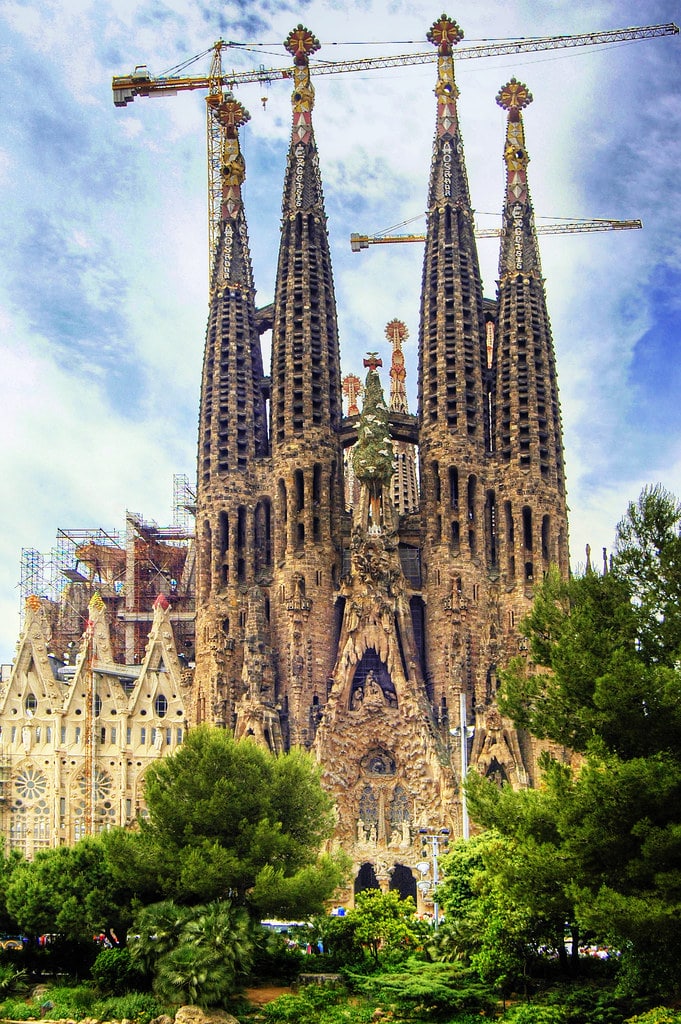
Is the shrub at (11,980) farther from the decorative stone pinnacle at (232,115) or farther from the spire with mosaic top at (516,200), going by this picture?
the decorative stone pinnacle at (232,115)

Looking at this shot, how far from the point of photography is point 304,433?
2694 inches

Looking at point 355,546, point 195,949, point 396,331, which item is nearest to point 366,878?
point 355,546

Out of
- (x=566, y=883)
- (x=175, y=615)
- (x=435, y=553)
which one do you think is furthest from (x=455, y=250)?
(x=566, y=883)

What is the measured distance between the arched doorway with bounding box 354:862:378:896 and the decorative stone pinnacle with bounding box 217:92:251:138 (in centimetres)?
3852

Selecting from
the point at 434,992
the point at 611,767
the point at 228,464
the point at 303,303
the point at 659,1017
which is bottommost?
the point at 434,992

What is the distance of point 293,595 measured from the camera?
215ft

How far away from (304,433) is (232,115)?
1989 centimetres

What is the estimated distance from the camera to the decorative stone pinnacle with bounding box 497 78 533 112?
74188 mm

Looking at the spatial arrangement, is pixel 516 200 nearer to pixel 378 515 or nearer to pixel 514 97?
pixel 514 97

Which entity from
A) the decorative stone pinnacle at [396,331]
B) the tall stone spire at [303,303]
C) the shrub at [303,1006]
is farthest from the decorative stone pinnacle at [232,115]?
the shrub at [303,1006]

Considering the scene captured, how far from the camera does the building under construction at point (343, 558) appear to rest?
206 feet

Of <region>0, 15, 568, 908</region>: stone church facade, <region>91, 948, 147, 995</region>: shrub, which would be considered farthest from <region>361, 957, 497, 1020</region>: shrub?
<region>0, 15, 568, 908</region>: stone church facade

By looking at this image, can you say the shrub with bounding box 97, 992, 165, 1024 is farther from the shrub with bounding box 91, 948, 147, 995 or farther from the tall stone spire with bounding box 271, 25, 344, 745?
the tall stone spire with bounding box 271, 25, 344, 745

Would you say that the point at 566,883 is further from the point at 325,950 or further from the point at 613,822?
the point at 325,950
